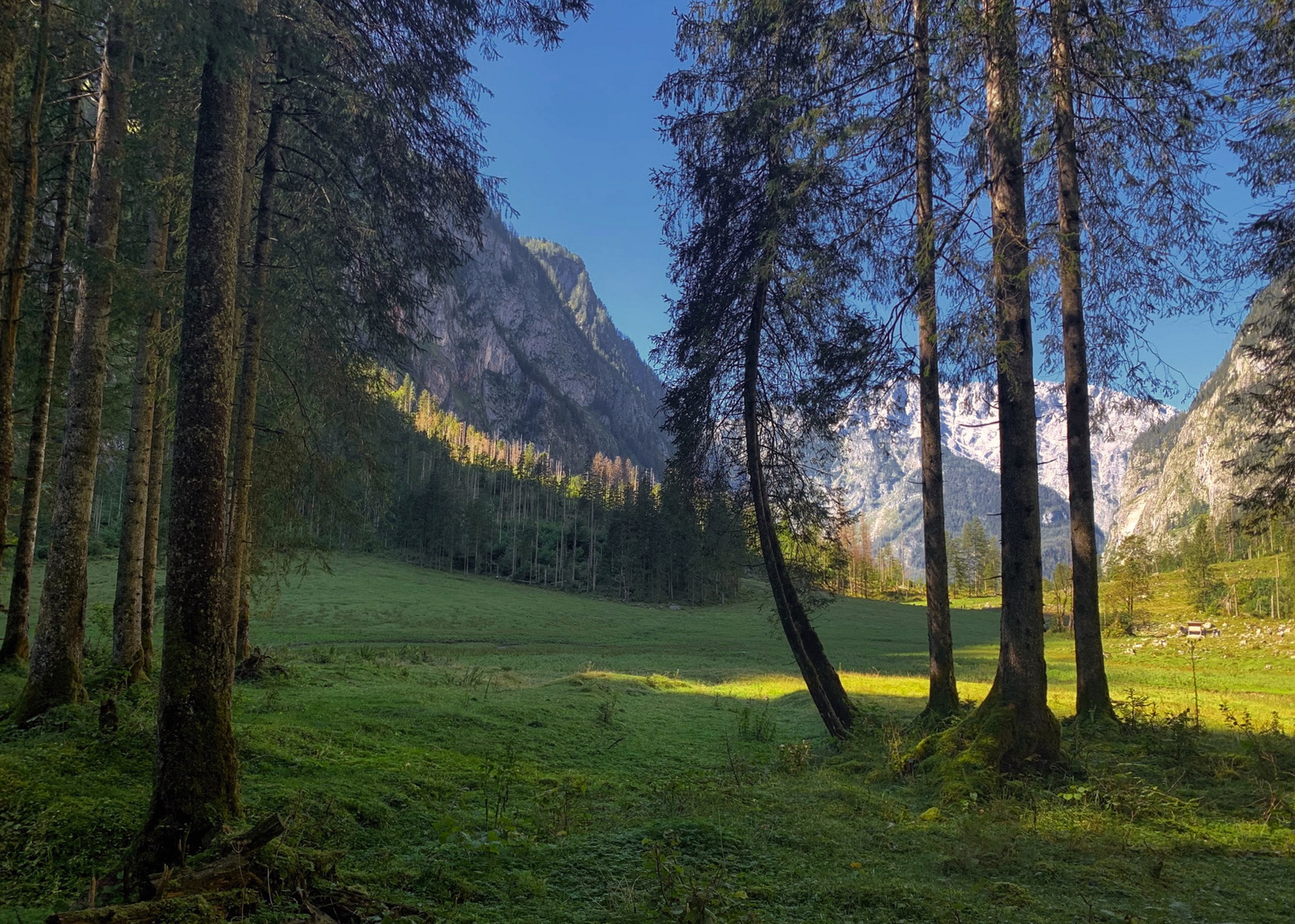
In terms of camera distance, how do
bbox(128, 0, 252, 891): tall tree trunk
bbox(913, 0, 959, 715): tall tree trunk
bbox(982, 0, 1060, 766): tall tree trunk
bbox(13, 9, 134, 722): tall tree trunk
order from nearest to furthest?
bbox(128, 0, 252, 891): tall tree trunk < bbox(13, 9, 134, 722): tall tree trunk < bbox(982, 0, 1060, 766): tall tree trunk < bbox(913, 0, 959, 715): tall tree trunk

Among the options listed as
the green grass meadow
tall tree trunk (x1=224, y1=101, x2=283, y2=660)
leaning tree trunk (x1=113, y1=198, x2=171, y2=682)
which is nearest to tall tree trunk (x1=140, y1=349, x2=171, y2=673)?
leaning tree trunk (x1=113, y1=198, x2=171, y2=682)

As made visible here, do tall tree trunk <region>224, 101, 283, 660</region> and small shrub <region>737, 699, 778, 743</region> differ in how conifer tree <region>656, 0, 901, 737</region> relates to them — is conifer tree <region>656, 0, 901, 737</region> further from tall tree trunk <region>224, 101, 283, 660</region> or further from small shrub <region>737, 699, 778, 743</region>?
tall tree trunk <region>224, 101, 283, 660</region>

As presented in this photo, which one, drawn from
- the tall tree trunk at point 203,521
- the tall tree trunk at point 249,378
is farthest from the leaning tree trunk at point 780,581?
the tall tree trunk at point 203,521

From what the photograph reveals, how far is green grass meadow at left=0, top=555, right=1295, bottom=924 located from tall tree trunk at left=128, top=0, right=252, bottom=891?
50cm

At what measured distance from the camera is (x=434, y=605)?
46.2 meters

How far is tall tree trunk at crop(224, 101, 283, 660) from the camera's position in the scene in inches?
344

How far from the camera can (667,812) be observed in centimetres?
610

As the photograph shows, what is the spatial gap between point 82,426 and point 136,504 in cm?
167

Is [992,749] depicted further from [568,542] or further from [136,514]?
[568,542]

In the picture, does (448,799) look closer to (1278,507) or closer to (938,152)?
(938,152)

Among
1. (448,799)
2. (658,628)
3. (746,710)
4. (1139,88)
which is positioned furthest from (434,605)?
(1139,88)

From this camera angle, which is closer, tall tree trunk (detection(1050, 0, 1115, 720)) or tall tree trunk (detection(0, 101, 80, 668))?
tall tree trunk (detection(0, 101, 80, 668))

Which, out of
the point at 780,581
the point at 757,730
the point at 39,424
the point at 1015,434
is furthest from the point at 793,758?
the point at 39,424

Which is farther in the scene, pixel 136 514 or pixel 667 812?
pixel 136 514
